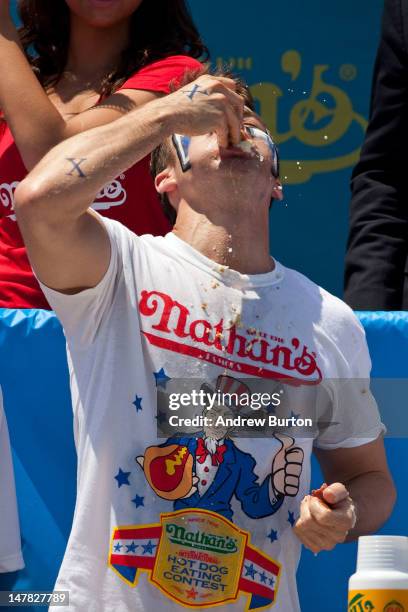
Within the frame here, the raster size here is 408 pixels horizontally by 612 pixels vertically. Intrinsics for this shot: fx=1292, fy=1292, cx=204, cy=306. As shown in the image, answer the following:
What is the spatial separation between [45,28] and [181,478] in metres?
1.32

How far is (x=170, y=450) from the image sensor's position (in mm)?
2230

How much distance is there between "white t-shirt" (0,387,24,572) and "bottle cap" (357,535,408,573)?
3.18 ft

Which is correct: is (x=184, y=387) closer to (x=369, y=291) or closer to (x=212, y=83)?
(x=212, y=83)

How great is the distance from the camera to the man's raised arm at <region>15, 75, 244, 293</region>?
212 cm

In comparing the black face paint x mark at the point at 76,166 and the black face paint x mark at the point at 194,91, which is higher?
the black face paint x mark at the point at 194,91

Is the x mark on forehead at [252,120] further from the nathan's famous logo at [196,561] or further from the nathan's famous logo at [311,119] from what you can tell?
the nathan's famous logo at [311,119]

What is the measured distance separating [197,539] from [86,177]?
642 millimetres

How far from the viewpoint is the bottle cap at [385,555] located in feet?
5.88

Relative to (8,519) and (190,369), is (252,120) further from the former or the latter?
(8,519)

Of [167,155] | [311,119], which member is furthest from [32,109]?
[311,119]

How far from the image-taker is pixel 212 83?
233 centimetres

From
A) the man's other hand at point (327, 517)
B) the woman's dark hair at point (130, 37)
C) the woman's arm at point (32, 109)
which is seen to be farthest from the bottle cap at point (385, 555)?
the woman's dark hair at point (130, 37)

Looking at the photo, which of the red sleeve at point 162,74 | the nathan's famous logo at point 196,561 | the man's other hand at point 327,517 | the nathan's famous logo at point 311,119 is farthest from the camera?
the nathan's famous logo at point 311,119

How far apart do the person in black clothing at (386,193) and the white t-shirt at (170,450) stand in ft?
2.23
